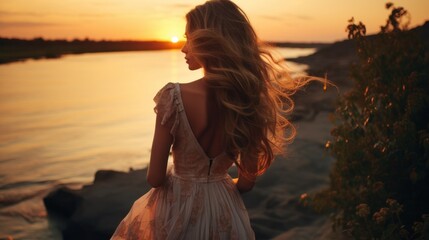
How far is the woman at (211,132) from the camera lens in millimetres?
2305

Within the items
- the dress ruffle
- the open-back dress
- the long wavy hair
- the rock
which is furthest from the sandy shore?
the dress ruffle

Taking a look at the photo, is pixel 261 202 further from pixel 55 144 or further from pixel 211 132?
pixel 55 144

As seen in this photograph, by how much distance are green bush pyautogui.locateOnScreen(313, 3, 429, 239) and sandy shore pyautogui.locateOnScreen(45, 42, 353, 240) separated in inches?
37.3

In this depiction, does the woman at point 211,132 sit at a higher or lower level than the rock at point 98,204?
higher

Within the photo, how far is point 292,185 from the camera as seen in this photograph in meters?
6.69

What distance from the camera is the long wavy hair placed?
2285mm

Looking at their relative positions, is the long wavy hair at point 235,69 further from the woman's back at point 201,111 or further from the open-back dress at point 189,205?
the open-back dress at point 189,205

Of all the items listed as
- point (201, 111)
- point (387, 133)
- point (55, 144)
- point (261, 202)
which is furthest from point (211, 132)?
point (55, 144)

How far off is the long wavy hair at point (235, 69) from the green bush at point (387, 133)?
1.39 m

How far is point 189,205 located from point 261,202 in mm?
3949

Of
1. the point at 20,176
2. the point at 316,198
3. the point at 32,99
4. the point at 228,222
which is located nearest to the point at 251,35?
the point at 228,222

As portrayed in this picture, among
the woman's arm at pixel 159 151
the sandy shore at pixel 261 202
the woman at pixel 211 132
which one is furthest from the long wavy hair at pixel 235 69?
the sandy shore at pixel 261 202

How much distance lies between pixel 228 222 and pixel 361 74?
2130mm

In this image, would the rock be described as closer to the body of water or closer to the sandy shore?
the sandy shore
